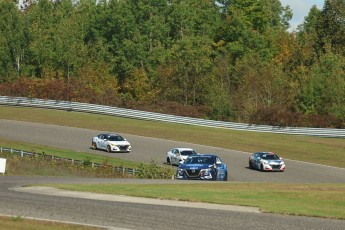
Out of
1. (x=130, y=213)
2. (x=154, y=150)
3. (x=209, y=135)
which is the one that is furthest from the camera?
(x=209, y=135)

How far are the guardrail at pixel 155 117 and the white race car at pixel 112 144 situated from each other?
19.7m

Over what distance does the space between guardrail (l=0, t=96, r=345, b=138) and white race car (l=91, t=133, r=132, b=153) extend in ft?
64.6

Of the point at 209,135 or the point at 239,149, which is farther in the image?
the point at 209,135

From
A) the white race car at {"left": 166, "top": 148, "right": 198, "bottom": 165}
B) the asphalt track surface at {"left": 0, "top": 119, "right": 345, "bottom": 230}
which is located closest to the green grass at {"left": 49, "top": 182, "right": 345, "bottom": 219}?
the asphalt track surface at {"left": 0, "top": 119, "right": 345, "bottom": 230}

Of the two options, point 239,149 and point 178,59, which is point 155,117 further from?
point 178,59

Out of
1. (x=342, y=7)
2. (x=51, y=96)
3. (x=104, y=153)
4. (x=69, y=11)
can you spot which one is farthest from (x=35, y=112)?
(x=69, y=11)

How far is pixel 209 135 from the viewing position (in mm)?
67750

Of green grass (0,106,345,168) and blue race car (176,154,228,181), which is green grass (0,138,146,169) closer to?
blue race car (176,154,228,181)

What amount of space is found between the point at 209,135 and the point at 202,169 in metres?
28.0

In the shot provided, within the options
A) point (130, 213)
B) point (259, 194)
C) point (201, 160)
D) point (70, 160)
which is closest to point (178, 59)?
point (70, 160)

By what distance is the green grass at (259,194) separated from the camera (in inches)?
965

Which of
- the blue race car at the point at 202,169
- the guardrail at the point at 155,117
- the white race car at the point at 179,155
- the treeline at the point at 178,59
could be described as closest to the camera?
the blue race car at the point at 202,169

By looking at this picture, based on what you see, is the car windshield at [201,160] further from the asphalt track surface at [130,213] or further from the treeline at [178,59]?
the treeline at [178,59]

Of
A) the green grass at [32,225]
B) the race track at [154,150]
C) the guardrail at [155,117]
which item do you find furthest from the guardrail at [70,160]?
the guardrail at [155,117]
